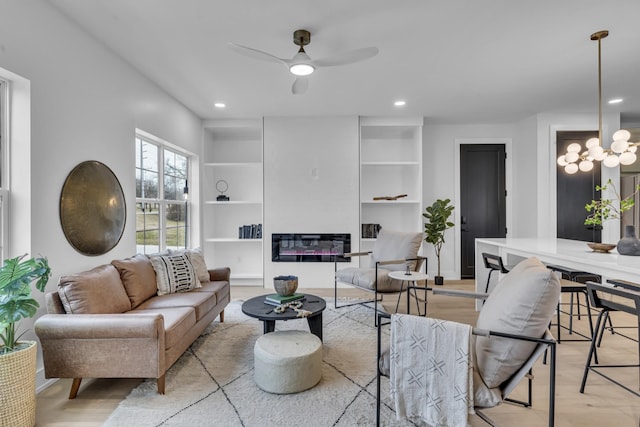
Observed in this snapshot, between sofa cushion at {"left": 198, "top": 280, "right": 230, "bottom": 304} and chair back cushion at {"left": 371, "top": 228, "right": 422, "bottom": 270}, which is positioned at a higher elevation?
chair back cushion at {"left": 371, "top": 228, "right": 422, "bottom": 270}

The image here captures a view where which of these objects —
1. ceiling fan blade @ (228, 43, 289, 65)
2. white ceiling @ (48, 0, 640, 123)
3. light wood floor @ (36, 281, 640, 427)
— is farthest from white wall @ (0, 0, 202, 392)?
ceiling fan blade @ (228, 43, 289, 65)

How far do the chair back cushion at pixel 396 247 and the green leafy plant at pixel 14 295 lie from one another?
10.6 ft

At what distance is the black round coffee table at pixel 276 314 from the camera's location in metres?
2.43

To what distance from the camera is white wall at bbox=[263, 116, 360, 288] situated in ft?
16.5

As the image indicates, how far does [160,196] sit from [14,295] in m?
2.52

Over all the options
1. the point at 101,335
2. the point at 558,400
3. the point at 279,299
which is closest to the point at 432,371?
the point at 558,400

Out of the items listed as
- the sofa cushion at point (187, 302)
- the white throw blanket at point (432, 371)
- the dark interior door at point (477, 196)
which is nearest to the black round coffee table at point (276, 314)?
the sofa cushion at point (187, 302)

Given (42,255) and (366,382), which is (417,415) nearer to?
(366,382)

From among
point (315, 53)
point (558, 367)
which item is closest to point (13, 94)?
point (315, 53)

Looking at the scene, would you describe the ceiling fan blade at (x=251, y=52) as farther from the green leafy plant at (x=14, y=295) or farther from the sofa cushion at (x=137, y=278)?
the sofa cushion at (x=137, y=278)

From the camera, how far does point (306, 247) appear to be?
5066 mm

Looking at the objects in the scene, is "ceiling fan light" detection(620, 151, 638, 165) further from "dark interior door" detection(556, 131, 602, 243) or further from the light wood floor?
"dark interior door" detection(556, 131, 602, 243)

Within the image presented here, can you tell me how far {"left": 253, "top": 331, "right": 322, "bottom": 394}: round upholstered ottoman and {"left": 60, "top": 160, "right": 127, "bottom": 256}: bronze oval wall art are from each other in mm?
1668

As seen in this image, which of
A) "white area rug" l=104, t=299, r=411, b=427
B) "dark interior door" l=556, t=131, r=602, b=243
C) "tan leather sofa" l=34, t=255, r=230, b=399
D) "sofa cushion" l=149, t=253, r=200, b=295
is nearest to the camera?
"white area rug" l=104, t=299, r=411, b=427
